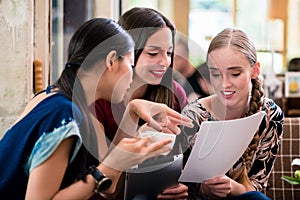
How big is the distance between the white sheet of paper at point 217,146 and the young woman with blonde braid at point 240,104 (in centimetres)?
22

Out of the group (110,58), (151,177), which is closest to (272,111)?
(151,177)

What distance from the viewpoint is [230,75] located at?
1997 millimetres

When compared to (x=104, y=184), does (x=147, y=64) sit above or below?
above

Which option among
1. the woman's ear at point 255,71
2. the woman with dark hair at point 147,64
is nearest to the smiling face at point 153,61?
the woman with dark hair at point 147,64

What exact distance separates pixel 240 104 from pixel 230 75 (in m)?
0.12

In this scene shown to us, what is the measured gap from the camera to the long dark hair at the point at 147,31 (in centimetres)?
199

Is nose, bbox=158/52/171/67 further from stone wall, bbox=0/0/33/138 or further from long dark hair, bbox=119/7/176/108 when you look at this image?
stone wall, bbox=0/0/33/138

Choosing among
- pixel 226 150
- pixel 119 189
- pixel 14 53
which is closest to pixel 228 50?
pixel 226 150

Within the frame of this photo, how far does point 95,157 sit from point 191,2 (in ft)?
22.4

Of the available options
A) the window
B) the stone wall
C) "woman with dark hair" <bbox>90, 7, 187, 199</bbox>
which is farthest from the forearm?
the window

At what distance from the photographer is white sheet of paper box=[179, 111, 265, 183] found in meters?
1.58

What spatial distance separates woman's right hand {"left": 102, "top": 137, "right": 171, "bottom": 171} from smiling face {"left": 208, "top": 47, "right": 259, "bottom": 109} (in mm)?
666

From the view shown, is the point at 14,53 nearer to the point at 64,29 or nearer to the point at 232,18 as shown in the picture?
the point at 64,29

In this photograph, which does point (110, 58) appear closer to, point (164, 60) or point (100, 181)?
point (100, 181)
